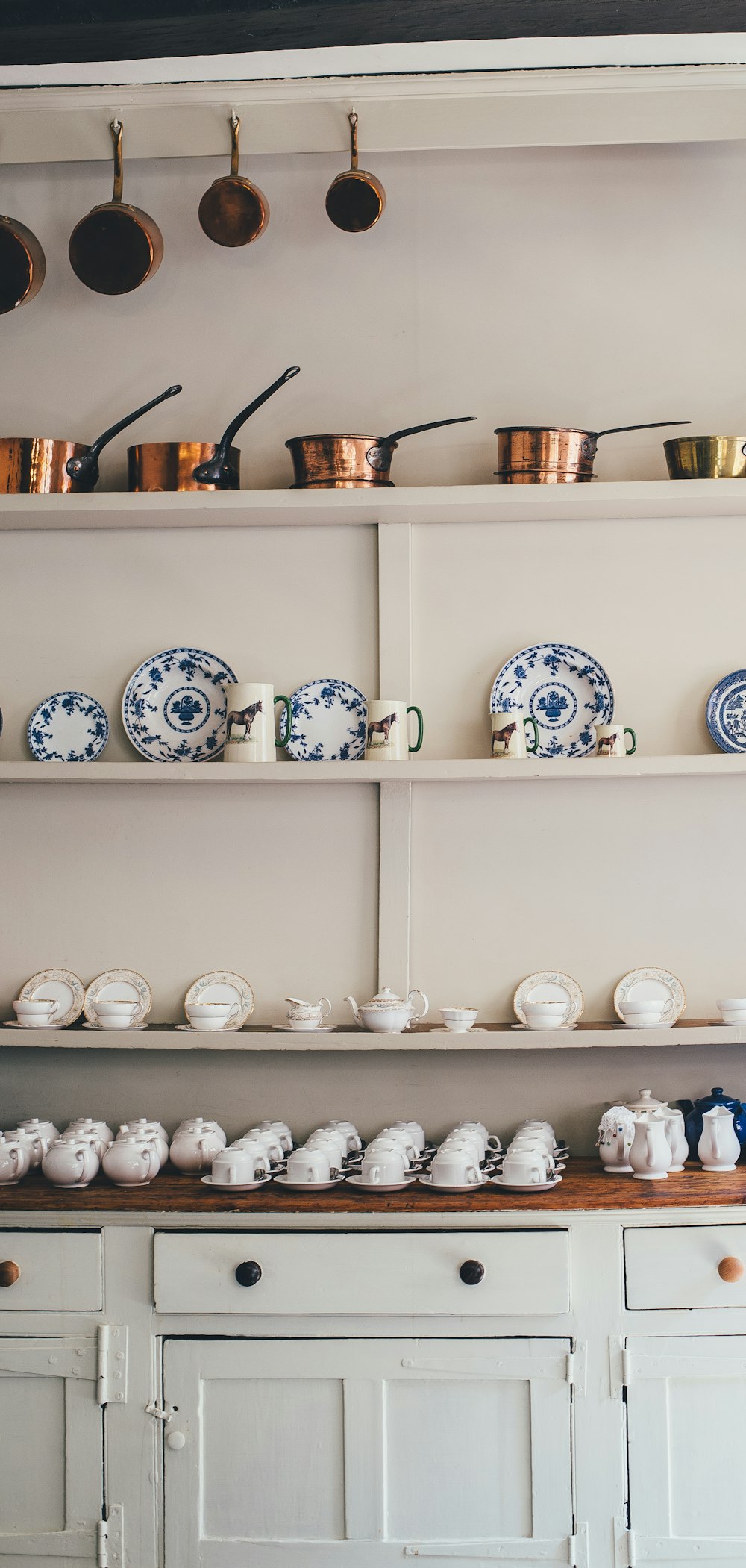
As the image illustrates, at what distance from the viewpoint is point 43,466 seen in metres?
2.53

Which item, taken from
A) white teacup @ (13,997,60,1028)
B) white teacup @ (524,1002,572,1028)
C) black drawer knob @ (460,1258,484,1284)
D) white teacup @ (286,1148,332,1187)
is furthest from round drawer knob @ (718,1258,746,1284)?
white teacup @ (13,997,60,1028)

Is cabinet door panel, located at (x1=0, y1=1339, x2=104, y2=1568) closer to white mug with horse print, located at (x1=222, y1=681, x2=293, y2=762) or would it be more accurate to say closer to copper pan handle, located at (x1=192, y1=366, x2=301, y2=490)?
white mug with horse print, located at (x1=222, y1=681, x2=293, y2=762)

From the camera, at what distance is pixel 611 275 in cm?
264

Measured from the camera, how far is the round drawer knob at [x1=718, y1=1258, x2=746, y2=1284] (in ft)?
6.93

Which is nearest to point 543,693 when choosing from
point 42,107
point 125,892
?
point 125,892

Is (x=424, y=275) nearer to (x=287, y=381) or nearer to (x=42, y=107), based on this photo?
(x=287, y=381)

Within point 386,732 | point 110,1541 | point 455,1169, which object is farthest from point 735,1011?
point 110,1541

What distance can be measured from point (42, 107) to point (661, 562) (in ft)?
4.89

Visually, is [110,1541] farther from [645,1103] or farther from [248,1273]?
[645,1103]

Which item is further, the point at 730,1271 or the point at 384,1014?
the point at 384,1014

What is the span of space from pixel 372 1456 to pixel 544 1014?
816 mm

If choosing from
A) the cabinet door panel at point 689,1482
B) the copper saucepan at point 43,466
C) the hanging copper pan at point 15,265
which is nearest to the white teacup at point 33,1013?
the copper saucepan at point 43,466

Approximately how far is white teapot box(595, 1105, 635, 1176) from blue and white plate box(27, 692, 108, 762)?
4.11 ft

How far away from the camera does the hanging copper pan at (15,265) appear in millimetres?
2527
